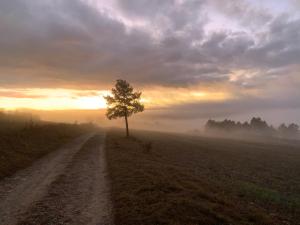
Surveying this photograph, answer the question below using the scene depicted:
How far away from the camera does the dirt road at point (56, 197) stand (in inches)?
440

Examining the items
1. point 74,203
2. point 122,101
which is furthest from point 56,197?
point 122,101

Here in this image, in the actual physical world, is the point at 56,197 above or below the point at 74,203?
above

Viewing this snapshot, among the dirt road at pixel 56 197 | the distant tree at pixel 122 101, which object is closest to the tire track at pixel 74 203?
the dirt road at pixel 56 197

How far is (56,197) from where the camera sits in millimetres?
14031

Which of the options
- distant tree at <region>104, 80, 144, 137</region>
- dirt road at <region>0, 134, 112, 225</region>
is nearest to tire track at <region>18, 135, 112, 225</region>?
dirt road at <region>0, 134, 112, 225</region>

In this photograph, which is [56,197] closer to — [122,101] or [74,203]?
[74,203]

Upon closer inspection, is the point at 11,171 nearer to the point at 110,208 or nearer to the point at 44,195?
the point at 44,195

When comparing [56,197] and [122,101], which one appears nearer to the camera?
[56,197]

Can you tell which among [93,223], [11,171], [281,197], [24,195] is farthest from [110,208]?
[281,197]

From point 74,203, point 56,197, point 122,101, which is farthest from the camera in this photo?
point 122,101

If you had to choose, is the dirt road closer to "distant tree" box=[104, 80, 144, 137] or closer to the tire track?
the tire track

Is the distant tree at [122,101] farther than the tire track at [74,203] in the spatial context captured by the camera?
Yes

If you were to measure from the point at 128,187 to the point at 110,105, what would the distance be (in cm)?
5095

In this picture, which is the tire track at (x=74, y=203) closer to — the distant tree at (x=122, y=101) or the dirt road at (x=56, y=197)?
the dirt road at (x=56, y=197)
